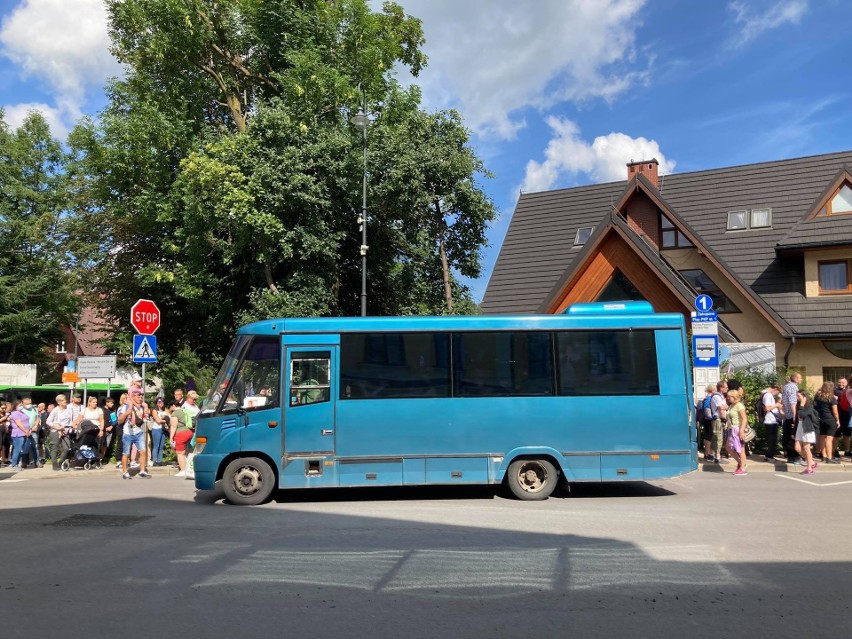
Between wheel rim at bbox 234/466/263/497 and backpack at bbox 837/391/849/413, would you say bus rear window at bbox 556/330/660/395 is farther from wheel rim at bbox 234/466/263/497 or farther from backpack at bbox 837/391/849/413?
backpack at bbox 837/391/849/413

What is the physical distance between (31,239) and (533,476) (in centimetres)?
3641

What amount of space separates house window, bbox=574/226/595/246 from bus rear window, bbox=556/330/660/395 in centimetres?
1711

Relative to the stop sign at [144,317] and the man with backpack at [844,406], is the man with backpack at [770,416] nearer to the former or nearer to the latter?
the man with backpack at [844,406]

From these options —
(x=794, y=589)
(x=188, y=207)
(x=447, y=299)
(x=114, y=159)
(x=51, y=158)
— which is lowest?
(x=794, y=589)

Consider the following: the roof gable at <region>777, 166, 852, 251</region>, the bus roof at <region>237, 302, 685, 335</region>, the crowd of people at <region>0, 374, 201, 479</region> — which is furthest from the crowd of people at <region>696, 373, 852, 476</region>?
the crowd of people at <region>0, 374, 201, 479</region>

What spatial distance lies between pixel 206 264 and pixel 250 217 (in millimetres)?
3943

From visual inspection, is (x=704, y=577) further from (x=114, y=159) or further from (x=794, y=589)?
(x=114, y=159)

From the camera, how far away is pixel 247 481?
10258mm

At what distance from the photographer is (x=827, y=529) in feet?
26.5

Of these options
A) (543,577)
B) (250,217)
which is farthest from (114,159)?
(543,577)

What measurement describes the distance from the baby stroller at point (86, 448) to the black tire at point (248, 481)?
6780 mm

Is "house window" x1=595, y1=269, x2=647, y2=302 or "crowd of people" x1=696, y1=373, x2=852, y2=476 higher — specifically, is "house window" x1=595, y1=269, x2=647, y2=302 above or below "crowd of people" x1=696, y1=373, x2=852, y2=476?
above

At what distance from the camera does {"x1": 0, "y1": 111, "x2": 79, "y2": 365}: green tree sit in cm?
3834

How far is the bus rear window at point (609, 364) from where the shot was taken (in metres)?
10.4
